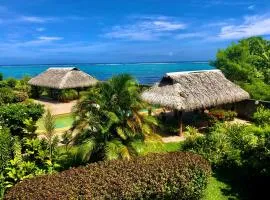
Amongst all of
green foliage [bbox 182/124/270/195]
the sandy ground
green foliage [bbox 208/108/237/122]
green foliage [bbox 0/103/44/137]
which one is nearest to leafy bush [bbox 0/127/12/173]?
green foliage [bbox 0/103/44/137]

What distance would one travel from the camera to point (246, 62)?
108 ft

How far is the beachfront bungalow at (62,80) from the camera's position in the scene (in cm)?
2884

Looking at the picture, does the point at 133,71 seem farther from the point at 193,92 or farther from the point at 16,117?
the point at 16,117

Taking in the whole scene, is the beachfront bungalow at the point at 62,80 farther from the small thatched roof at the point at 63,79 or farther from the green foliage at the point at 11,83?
the green foliage at the point at 11,83

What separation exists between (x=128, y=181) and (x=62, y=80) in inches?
822

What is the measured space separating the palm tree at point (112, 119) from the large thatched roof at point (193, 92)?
595 centimetres

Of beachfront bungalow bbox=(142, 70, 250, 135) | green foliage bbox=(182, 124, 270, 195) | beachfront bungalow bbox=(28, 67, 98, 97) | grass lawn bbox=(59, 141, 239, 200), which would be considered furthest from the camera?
beachfront bungalow bbox=(28, 67, 98, 97)

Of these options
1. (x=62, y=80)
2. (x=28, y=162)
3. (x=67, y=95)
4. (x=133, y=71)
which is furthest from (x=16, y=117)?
(x=133, y=71)

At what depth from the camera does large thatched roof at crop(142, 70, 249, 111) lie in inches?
744

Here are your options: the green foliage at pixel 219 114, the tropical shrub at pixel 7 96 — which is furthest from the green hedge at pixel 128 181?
the tropical shrub at pixel 7 96

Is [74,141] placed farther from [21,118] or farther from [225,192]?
[225,192]

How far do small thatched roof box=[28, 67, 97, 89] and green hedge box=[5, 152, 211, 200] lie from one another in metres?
19.0

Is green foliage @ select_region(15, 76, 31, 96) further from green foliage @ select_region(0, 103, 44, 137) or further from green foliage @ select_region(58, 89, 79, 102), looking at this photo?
green foliage @ select_region(0, 103, 44, 137)

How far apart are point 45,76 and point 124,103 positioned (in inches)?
799
